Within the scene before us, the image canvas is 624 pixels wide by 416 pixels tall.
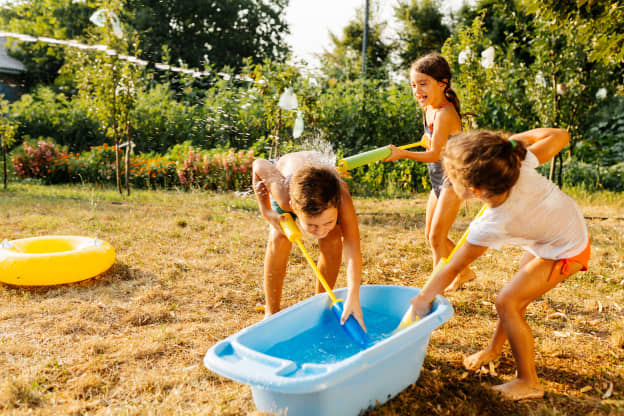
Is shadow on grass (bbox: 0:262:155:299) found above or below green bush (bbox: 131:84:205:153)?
below

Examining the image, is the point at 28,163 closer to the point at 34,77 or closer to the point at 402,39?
the point at 34,77

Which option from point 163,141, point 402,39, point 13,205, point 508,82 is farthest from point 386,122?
point 402,39

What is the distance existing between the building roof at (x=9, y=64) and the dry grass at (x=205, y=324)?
11103mm

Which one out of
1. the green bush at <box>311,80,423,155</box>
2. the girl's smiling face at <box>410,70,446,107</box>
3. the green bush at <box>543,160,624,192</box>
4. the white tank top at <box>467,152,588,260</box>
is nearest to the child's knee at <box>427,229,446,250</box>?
the girl's smiling face at <box>410,70,446,107</box>

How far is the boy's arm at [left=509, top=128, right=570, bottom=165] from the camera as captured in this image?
1773 mm

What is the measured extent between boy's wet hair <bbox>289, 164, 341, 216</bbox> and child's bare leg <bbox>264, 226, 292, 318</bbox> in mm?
470

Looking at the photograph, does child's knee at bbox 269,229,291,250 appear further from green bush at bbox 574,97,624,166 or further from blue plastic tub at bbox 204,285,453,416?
green bush at bbox 574,97,624,166

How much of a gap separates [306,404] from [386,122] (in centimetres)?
638

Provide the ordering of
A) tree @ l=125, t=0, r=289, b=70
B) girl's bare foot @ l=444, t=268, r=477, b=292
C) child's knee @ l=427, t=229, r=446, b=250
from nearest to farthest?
child's knee @ l=427, t=229, r=446, b=250 < girl's bare foot @ l=444, t=268, r=477, b=292 < tree @ l=125, t=0, r=289, b=70

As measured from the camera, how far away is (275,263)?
2320mm

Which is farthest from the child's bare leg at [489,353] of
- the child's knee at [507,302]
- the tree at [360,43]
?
the tree at [360,43]

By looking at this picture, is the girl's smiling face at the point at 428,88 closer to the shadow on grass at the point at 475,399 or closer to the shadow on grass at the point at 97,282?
the shadow on grass at the point at 475,399

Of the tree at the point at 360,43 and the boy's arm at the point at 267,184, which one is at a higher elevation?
the tree at the point at 360,43

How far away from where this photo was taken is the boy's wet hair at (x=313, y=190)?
178 cm
